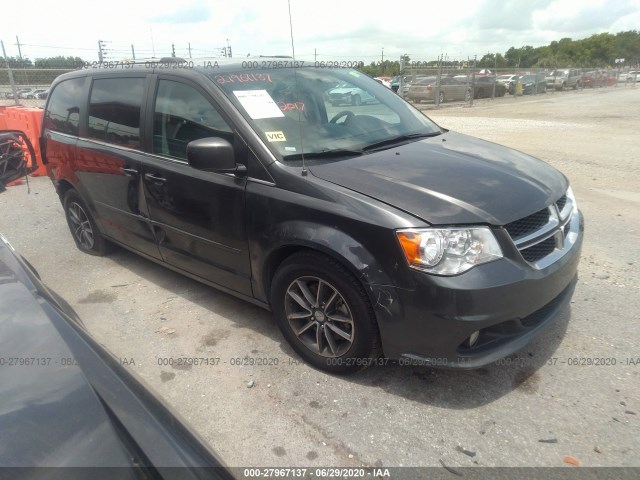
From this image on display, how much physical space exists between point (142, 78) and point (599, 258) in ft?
14.2

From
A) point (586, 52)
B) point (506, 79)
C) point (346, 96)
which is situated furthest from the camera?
point (586, 52)

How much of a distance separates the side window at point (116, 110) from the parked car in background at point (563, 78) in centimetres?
3640

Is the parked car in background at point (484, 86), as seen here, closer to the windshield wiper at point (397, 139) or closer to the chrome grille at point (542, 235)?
the windshield wiper at point (397, 139)

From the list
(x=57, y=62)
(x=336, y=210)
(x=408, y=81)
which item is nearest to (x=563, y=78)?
(x=408, y=81)

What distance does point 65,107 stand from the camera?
4852 mm

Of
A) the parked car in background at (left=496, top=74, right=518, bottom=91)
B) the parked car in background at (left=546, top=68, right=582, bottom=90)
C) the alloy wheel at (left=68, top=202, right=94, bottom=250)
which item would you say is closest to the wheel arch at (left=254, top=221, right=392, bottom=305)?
the alloy wheel at (left=68, top=202, right=94, bottom=250)

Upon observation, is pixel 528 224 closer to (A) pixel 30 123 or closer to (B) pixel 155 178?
(B) pixel 155 178

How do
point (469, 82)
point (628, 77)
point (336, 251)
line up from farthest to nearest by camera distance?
point (628, 77) → point (469, 82) → point (336, 251)

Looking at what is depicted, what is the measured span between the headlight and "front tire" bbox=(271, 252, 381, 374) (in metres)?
0.38

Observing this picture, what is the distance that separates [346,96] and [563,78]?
122 ft

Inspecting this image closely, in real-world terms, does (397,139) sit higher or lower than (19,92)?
lower

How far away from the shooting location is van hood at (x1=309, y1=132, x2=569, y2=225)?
2.53 m

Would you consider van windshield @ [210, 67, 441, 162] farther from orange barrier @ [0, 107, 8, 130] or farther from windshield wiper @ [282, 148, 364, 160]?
orange barrier @ [0, 107, 8, 130]

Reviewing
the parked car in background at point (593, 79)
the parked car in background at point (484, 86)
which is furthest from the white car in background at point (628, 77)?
the parked car in background at point (484, 86)
